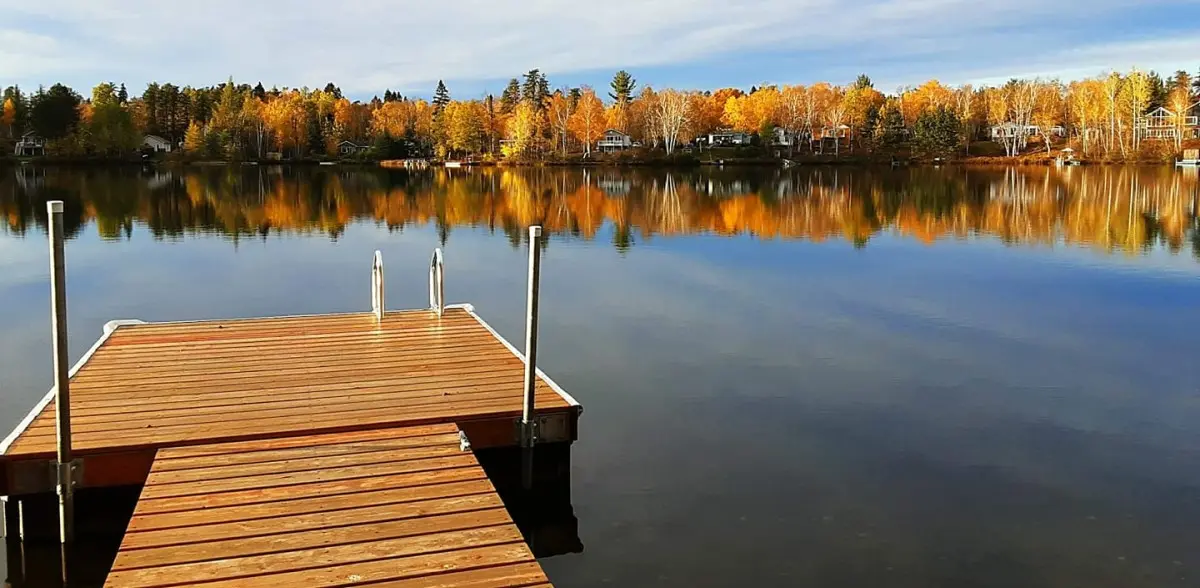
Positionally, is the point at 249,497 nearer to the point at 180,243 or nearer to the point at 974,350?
the point at 974,350

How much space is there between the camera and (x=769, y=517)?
762 centimetres

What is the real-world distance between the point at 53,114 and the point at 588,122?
5356 cm

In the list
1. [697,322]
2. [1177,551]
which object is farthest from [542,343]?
[1177,551]

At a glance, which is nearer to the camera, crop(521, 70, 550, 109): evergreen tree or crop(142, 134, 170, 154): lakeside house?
crop(142, 134, 170, 154): lakeside house

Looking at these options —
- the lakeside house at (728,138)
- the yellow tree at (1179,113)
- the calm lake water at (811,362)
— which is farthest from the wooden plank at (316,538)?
the lakeside house at (728,138)

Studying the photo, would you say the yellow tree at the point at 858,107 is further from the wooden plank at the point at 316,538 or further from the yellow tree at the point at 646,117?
the wooden plank at the point at 316,538

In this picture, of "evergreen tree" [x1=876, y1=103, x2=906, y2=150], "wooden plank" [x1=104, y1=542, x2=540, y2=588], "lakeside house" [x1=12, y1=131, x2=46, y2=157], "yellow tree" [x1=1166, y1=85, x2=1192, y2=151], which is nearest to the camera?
"wooden plank" [x1=104, y1=542, x2=540, y2=588]

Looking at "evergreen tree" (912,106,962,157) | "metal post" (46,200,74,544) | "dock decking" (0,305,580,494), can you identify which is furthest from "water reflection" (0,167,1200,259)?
"evergreen tree" (912,106,962,157)

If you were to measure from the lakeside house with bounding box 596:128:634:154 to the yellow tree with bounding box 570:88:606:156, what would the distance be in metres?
0.86

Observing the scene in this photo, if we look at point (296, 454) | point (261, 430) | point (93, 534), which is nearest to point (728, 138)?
point (261, 430)

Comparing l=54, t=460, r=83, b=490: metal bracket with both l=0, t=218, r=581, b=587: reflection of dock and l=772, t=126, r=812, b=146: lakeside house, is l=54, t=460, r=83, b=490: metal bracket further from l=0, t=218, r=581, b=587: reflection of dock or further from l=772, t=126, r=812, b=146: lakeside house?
l=772, t=126, r=812, b=146: lakeside house

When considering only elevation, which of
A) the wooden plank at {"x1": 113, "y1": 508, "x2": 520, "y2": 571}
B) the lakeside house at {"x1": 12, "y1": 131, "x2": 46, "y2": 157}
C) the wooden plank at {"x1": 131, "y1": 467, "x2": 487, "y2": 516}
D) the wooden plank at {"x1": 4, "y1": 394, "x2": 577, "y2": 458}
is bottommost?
the wooden plank at {"x1": 113, "y1": 508, "x2": 520, "y2": 571}

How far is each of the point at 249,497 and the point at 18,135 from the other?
110m

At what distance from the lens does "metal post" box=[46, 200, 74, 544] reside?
6.36m
